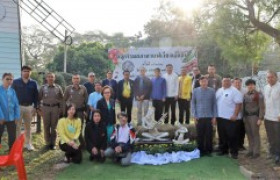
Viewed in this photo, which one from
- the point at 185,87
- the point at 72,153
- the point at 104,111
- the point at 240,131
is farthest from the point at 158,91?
the point at 72,153

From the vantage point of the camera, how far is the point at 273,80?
7395 mm

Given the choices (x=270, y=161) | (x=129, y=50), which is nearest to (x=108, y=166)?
(x=270, y=161)

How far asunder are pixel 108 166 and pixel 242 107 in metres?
3.05

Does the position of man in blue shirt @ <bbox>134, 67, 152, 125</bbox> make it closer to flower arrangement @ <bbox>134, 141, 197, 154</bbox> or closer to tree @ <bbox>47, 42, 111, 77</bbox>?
flower arrangement @ <bbox>134, 141, 197, 154</bbox>

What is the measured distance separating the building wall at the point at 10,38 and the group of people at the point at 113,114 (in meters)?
3.35

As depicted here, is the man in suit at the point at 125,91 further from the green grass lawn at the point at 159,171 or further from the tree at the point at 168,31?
the tree at the point at 168,31

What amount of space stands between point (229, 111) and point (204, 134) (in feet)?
2.49

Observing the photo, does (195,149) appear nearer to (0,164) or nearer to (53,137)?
(53,137)

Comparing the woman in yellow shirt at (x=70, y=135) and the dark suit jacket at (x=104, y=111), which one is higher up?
the dark suit jacket at (x=104, y=111)

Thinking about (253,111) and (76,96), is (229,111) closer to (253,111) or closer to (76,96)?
(253,111)

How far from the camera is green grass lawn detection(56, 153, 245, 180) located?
22.3 ft

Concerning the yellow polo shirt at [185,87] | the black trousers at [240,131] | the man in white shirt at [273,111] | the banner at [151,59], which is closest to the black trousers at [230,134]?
the black trousers at [240,131]

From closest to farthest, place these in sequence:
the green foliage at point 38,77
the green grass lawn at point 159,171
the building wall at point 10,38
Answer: the green grass lawn at point 159,171 → the building wall at point 10,38 → the green foliage at point 38,77

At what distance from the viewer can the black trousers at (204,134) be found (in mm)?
8203
